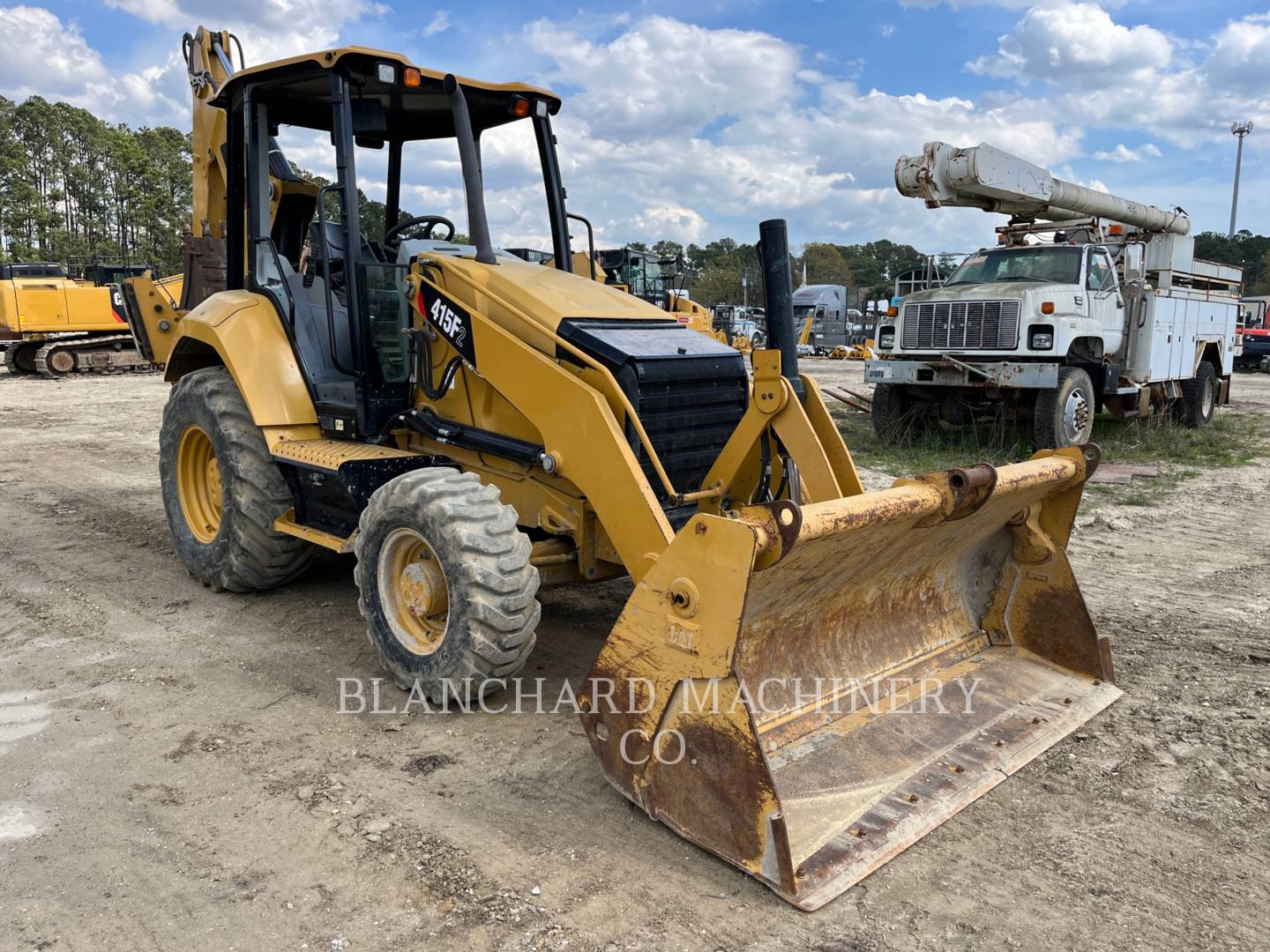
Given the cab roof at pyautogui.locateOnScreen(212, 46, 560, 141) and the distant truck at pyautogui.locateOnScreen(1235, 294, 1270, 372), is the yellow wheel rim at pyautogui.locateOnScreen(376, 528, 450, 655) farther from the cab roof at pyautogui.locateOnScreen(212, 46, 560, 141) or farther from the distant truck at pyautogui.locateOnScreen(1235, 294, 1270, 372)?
the distant truck at pyautogui.locateOnScreen(1235, 294, 1270, 372)

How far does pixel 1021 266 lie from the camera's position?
38.3 feet

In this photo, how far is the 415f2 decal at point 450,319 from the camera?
452cm

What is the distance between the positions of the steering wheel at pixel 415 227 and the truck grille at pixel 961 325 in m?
7.40

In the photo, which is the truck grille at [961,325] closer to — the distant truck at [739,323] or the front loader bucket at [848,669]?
the front loader bucket at [848,669]

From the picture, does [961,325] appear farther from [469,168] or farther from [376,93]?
[376,93]

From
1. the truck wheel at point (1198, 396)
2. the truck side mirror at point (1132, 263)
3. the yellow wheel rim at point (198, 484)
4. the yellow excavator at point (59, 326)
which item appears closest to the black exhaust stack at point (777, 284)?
the yellow wheel rim at point (198, 484)

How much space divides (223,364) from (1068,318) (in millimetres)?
8754

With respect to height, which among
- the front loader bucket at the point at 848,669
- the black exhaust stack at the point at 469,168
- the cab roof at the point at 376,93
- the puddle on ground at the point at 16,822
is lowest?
the puddle on ground at the point at 16,822

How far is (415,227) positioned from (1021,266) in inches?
338

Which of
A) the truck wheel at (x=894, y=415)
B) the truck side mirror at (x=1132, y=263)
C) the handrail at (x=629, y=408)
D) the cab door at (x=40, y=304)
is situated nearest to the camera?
the handrail at (x=629, y=408)

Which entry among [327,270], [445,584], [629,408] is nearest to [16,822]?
[445,584]

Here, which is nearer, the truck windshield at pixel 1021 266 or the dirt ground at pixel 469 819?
the dirt ground at pixel 469 819

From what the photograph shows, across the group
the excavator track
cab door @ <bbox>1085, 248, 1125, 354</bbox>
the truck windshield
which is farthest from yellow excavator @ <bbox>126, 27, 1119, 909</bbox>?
the excavator track

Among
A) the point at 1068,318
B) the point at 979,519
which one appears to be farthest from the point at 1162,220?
the point at 979,519
